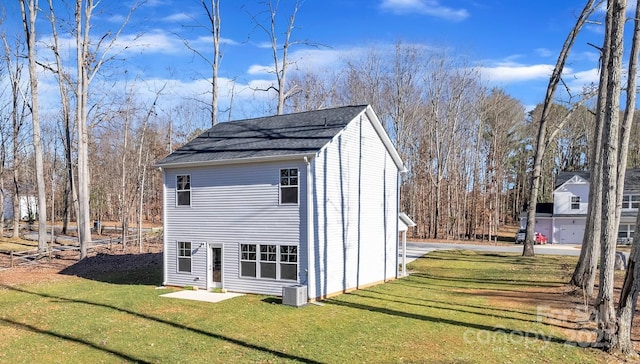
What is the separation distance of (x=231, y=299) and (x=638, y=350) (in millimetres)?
11154

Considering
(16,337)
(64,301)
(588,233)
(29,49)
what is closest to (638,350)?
(588,233)

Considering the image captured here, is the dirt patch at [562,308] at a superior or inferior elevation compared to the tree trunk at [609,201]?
inferior

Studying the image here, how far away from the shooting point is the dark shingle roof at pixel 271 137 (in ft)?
53.3

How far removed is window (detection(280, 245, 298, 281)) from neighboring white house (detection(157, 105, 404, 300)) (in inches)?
1.3

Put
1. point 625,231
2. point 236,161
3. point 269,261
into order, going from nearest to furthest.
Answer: point 269,261
point 236,161
point 625,231

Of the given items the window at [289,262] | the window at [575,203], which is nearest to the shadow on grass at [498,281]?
the window at [289,262]

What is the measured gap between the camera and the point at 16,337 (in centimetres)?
1126

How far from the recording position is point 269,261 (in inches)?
630

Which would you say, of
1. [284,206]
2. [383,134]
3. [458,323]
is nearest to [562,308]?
[458,323]

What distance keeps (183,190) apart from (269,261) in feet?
15.5

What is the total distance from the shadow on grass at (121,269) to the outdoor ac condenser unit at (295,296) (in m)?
7.14

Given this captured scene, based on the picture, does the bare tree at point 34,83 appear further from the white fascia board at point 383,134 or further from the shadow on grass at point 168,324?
the white fascia board at point 383,134

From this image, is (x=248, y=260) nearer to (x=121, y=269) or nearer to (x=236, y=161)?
(x=236, y=161)

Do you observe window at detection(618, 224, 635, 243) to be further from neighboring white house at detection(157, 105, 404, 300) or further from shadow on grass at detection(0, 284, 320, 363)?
shadow on grass at detection(0, 284, 320, 363)
